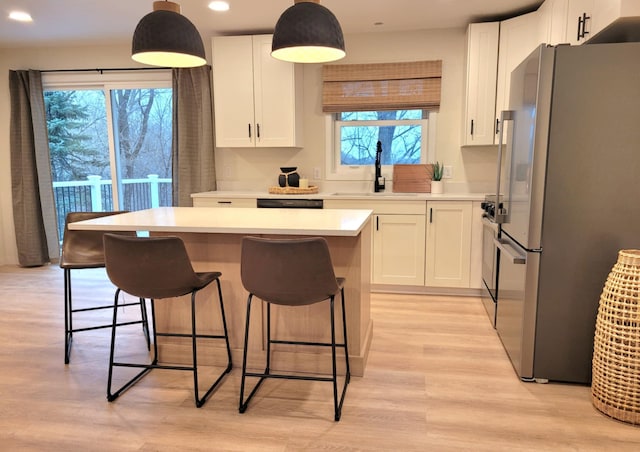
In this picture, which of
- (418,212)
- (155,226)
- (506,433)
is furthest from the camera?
(418,212)

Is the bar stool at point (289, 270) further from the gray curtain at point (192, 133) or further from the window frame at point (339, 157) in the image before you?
the gray curtain at point (192, 133)

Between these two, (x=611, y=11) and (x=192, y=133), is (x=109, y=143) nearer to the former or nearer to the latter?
(x=192, y=133)

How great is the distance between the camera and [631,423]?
2.06 m

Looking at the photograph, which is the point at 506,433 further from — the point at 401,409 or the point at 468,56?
the point at 468,56

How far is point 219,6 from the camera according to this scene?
3.58 meters

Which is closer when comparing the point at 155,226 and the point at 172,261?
the point at 172,261

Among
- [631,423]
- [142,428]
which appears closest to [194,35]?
[142,428]

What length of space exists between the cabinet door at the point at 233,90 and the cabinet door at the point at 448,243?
192 centimetres

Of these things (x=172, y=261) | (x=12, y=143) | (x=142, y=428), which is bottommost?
(x=142, y=428)

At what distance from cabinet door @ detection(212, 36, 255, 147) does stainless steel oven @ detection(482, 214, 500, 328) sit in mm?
2341

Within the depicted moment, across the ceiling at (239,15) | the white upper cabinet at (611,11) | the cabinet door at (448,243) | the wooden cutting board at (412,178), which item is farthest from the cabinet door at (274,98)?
the white upper cabinet at (611,11)

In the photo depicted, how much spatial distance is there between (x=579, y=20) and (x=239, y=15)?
258 cm

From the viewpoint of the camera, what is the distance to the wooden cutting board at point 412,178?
4.36 meters

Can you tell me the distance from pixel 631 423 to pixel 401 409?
1051 mm
